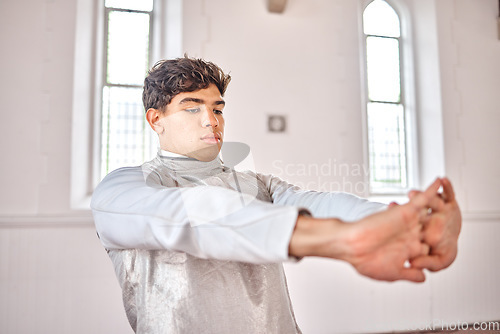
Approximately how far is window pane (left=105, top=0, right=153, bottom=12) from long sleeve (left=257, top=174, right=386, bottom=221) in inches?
121

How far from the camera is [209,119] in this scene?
3.56 ft

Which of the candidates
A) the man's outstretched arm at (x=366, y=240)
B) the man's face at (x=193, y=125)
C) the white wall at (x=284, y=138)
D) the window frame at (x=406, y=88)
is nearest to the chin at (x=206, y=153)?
the man's face at (x=193, y=125)

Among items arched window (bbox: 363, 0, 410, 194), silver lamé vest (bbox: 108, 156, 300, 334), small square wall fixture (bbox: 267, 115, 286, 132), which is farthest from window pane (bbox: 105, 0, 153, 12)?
silver lamé vest (bbox: 108, 156, 300, 334)

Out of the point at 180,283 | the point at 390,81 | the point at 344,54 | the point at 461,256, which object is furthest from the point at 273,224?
the point at 390,81

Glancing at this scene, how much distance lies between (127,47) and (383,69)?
8.87 feet

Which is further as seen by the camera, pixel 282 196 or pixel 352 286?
pixel 352 286

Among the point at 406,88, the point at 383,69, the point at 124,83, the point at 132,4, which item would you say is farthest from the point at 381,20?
the point at 124,83

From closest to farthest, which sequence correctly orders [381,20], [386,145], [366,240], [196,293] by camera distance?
[366,240] < [196,293] < [386,145] < [381,20]

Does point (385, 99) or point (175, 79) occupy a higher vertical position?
point (385, 99)

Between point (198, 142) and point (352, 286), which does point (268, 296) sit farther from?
point (352, 286)

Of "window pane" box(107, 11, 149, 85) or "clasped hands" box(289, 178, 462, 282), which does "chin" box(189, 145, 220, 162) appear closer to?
"clasped hands" box(289, 178, 462, 282)

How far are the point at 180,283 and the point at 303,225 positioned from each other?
49 cm

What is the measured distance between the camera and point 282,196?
113 cm

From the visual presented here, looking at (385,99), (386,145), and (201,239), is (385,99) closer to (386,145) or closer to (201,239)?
(386,145)
